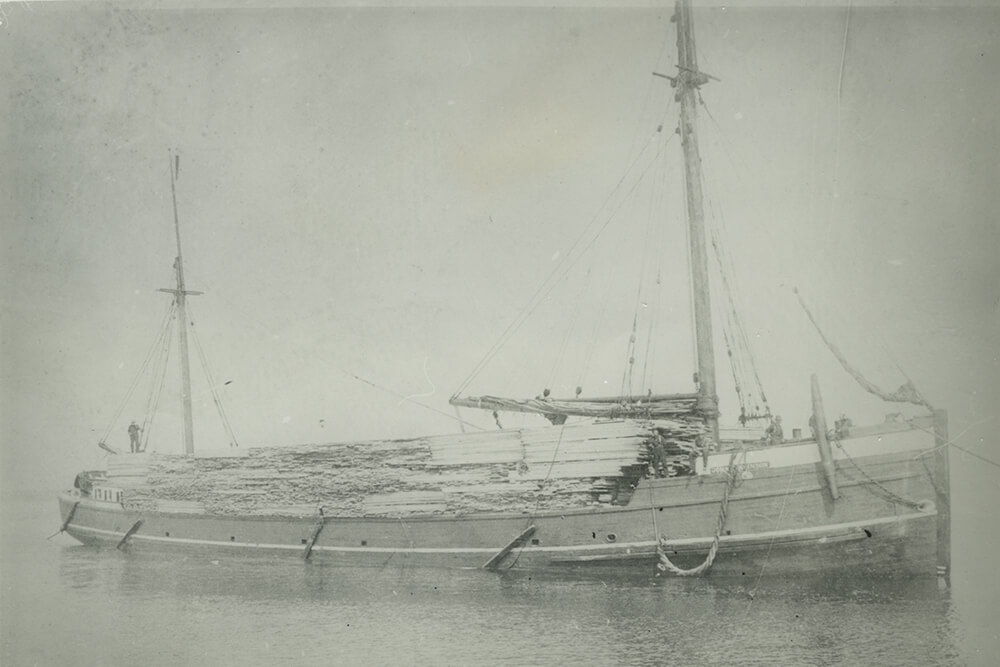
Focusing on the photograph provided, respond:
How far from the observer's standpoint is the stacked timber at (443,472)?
10.7 meters

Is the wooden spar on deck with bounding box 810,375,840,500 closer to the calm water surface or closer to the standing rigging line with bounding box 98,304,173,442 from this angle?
the calm water surface

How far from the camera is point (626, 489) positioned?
10.8 meters

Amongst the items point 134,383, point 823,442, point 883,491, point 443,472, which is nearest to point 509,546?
point 443,472

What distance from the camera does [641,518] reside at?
10.5 metres

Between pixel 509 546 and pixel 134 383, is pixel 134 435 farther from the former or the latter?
pixel 509 546

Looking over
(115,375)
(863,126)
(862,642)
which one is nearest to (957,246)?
(863,126)

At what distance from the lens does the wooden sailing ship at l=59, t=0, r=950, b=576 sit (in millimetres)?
9414

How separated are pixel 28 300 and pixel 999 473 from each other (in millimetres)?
11730

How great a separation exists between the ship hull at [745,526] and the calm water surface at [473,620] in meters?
0.31

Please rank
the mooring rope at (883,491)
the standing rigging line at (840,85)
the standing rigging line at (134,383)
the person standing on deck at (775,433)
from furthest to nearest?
the standing rigging line at (134,383) → the person standing on deck at (775,433) → the mooring rope at (883,491) → the standing rigging line at (840,85)

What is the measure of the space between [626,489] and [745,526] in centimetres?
167

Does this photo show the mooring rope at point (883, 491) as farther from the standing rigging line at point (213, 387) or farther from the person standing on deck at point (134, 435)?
the person standing on deck at point (134, 435)

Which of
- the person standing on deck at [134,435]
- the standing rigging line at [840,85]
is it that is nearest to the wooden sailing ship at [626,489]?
the person standing on deck at [134,435]

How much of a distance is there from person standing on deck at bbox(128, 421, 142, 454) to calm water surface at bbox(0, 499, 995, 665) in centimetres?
186
